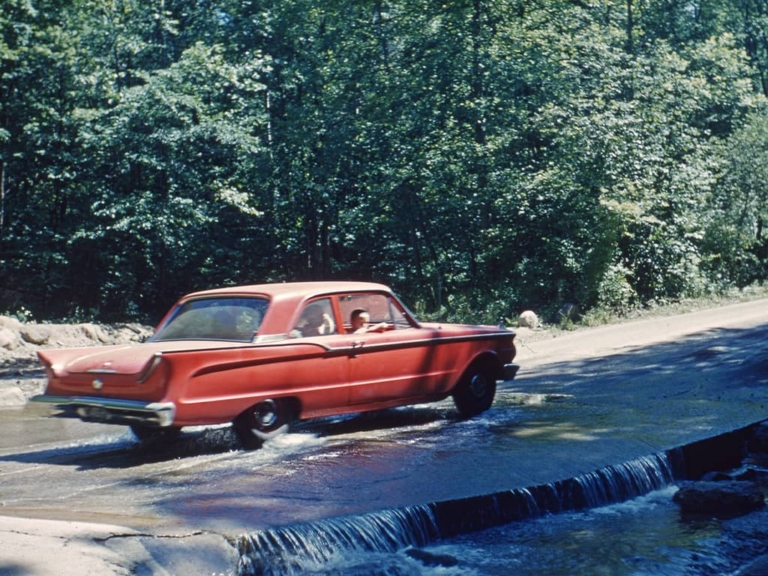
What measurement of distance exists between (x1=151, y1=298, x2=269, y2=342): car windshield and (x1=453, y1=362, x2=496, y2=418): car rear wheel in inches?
107

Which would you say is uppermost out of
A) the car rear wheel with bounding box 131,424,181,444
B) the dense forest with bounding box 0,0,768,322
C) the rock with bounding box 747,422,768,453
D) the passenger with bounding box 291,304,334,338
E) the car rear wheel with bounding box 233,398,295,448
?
the dense forest with bounding box 0,0,768,322

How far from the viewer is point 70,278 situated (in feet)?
91.6

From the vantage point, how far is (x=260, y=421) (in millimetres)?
8023

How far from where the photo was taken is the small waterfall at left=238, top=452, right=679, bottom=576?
17.3 feet

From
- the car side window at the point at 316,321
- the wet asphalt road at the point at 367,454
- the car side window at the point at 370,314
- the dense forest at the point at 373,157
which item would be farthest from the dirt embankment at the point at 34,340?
the car side window at the point at 316,321

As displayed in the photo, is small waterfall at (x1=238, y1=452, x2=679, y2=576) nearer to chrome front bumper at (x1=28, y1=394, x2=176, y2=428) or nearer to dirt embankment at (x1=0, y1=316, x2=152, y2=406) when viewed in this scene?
chrome front bumper at (x1=28, y1=394, x2=176, y2=428)

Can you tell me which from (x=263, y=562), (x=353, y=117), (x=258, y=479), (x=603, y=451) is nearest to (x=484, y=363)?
(x=603, y=451)

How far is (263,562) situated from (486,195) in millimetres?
18790

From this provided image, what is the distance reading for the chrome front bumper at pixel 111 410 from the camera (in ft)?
23.6

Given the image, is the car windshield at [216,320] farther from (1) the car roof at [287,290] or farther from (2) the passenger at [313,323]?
(2) the passenger at [313,323]

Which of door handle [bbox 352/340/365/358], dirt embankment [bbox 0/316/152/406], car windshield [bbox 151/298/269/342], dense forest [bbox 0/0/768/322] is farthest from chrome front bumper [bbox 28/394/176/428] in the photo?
dense forest [bbox 0/0/768/322]

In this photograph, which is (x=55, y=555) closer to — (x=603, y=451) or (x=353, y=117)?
(x=603, y=451)

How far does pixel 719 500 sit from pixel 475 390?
346cm

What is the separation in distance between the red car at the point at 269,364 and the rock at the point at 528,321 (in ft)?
35.7
